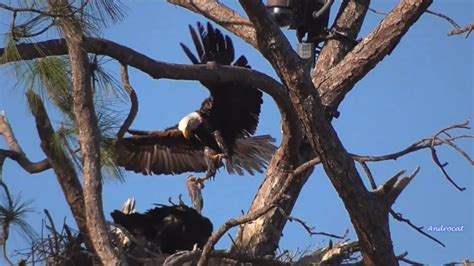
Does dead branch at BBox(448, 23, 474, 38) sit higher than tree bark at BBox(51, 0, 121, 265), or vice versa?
dead branch at BBox(448, 23, 474, 38)

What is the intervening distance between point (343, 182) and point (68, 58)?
1.03 m

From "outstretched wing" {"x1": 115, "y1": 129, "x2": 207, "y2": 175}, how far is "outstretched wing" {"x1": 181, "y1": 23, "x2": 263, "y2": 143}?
33 centimetres

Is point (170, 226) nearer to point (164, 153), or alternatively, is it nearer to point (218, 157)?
point (218, 157)

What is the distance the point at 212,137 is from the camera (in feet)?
20.5

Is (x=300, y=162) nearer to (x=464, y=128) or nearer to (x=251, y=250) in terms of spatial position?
(x=251, y=250)

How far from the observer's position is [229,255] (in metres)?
4.03

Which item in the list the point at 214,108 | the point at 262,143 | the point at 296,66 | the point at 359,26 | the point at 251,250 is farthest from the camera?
the point at 262,143

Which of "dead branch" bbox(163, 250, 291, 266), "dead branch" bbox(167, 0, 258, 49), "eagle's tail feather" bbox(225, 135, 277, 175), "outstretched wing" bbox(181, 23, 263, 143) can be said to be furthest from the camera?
"eagle's tail feather" bbox(225, 135, 277, 175)

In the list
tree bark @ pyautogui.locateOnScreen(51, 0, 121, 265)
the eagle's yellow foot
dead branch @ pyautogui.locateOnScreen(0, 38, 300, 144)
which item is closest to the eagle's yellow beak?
the eagle's yellow foot

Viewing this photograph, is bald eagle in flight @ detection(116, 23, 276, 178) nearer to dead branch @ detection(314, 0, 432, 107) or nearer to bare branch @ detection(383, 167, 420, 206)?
dead branch @ detection(314, 0, 432, 107)

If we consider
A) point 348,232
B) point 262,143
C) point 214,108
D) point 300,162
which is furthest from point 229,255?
point 262,143

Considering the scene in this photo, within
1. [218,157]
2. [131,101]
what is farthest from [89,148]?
[218,157]

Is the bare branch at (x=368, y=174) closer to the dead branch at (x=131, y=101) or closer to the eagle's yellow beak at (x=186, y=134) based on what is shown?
the dead branch at (x=131, y=101)

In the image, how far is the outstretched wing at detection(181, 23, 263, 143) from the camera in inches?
215
